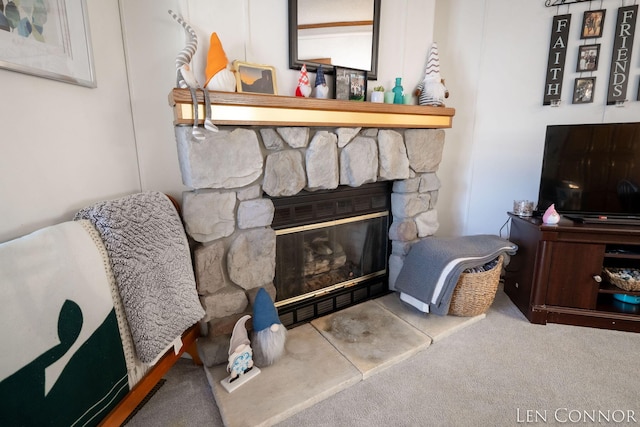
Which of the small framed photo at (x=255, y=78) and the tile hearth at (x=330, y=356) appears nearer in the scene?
the tile hearth at (x=330, y=356)

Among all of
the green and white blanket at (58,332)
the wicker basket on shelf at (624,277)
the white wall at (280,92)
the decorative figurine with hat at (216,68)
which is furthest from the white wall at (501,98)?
the green and white blanket at (58,332)

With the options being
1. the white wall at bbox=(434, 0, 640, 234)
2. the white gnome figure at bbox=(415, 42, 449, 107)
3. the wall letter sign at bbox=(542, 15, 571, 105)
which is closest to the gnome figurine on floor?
the white gnome figure at bbox=(415, 42, 449, 107)

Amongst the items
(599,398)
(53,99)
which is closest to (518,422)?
(599,398)

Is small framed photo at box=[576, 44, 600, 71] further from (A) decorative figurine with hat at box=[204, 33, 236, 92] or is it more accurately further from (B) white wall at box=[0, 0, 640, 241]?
(A) decorative figurine with hat at box=[204, 33, 236, 92]

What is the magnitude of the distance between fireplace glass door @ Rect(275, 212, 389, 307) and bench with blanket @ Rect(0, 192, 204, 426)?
57cm

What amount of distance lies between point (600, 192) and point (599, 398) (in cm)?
123

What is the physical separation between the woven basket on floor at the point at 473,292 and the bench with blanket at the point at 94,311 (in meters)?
1.50

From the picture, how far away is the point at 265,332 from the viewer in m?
1.38

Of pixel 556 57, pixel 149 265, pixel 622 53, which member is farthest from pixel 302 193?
pixel 622 53

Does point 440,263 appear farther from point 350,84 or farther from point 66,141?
point 66,141

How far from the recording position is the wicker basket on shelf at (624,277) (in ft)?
5.64

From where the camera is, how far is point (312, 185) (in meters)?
1.57

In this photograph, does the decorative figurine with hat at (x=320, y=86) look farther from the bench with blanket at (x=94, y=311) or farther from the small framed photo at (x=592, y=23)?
the small framed photo at (x=592, y=23)

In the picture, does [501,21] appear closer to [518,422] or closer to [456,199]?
[456,199]
